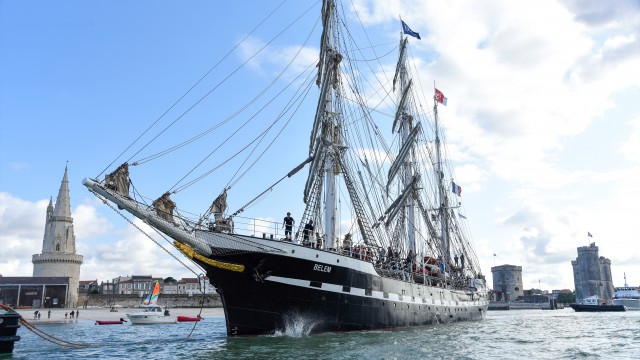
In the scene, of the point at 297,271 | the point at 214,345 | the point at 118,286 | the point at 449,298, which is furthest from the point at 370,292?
the point at 118,286

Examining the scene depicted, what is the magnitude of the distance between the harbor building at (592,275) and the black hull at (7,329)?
591ft

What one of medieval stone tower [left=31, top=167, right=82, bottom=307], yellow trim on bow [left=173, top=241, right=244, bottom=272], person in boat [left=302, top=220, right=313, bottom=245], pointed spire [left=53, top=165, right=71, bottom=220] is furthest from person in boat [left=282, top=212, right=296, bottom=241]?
pointed spire [left=53, top=165, right=71, bottom=220]

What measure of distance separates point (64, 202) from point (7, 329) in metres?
94.1

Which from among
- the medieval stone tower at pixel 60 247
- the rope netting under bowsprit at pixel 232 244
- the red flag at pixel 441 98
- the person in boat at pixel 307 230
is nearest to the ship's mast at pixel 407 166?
the red flag at pixel 441 98

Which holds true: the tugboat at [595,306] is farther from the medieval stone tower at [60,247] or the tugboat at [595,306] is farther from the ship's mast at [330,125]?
the medieval stone tower at [60,247]

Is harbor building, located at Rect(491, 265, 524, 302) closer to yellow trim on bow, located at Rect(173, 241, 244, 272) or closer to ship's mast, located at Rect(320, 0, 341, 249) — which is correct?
ship's mast, located at Rect(320, 0, 341, 249)

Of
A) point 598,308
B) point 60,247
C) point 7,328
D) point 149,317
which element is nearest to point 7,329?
point 7,328

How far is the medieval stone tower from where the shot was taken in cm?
9906

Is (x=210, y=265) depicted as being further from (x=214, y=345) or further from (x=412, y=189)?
(x=412, y=189)

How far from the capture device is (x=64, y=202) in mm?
102875

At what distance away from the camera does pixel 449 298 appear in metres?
40.5

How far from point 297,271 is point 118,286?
484ft

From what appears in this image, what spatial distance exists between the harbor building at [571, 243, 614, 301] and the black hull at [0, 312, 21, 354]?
591ft

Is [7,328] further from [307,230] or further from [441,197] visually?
[441,197]
